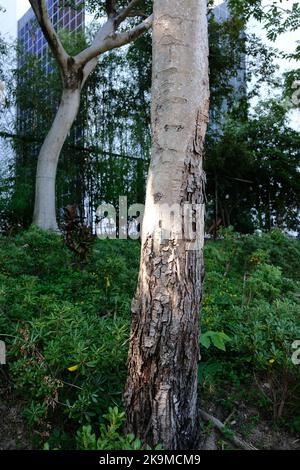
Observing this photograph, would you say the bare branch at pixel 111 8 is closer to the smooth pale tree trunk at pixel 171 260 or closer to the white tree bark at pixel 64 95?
the white tree bark at pixel 64 95

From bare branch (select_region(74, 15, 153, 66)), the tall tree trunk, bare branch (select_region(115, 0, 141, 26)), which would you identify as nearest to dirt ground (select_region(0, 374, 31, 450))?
the tall tree trunk

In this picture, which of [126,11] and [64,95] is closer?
[64,95]

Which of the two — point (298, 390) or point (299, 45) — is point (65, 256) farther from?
point (299, 45)

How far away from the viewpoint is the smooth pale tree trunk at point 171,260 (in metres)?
1.41

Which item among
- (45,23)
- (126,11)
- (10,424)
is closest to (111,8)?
(126,11)

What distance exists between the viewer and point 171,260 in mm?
1415

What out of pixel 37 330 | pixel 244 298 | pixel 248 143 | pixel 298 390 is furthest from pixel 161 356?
pixel 248 143

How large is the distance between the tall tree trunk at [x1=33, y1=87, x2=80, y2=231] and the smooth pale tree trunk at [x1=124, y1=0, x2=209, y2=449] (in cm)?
387

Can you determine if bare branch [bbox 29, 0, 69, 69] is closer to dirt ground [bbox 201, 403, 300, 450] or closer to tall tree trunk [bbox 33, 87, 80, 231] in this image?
tall tree trunk [bbox 33, 87, 80, 231]

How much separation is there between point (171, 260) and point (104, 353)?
0.47 m

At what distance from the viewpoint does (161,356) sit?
55.4 inches

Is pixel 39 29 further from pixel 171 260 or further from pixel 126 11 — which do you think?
pixel 171 260

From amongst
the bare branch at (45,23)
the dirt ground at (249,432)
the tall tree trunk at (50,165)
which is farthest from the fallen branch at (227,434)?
the bare branch at (45,23)

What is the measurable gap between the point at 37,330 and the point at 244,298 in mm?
1409
